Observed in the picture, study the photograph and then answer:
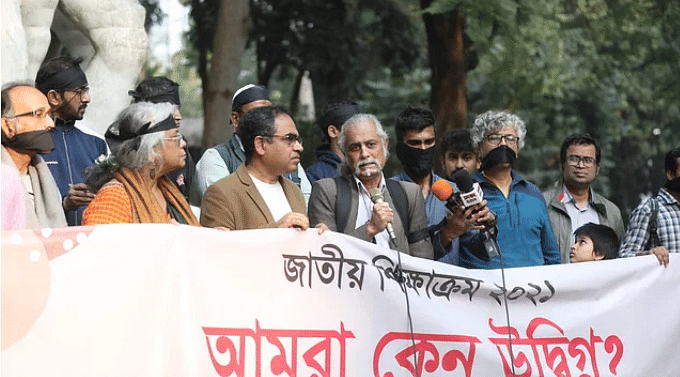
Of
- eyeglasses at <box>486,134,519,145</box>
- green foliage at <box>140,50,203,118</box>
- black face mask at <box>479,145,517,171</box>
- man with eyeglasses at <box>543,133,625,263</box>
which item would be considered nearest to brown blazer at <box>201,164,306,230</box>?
black face mask at <box>479,145,517,171</box>

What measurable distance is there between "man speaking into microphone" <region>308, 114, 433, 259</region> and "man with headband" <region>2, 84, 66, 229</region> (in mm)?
1506

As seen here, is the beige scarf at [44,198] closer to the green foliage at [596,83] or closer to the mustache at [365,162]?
the mustache at [365,162]

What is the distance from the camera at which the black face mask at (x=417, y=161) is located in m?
7.77

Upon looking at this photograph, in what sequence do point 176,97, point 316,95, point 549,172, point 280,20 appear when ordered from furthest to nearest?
point 549,172, point 316,95, point 280,20, point 176,97

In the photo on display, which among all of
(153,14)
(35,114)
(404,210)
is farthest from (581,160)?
(153,14)

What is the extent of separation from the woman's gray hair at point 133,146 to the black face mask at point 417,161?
195 cm

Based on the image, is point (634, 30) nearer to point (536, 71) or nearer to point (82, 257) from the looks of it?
point (536, 71)

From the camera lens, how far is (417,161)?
306 inches

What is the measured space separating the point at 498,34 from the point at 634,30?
707 centimetres

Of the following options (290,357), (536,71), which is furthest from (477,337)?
(536,71)

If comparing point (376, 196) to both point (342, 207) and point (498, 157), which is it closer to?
point (342, 207)

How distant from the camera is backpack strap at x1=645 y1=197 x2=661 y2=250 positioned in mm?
7855

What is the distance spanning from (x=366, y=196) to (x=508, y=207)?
1.00m

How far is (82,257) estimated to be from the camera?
18.3 ft
